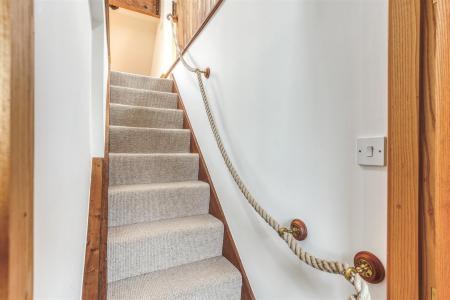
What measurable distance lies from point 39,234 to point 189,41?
214cm

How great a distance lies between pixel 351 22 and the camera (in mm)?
728

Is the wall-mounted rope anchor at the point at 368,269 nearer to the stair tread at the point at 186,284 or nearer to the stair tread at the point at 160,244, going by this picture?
the stair tread at the point at 186,284

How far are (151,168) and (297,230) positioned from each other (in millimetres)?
1202

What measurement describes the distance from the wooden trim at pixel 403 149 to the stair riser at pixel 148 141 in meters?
1.69

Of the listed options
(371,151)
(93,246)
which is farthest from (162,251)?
(371,151)

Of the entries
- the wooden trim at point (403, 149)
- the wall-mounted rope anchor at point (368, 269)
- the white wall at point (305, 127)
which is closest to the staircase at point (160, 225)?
the white wall at point (305, 127)

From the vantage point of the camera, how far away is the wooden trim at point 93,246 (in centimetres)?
91

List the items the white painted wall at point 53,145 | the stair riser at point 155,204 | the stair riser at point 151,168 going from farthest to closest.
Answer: the stair riser at point 151,168 < the stair riser at point 155,204 < the white painted wall at point 53,145

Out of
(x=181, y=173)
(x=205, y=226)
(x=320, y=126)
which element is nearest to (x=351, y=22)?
(x=320, y=126)

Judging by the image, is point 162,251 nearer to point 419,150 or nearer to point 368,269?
point 368,269

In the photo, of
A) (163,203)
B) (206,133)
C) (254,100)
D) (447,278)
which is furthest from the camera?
(206,133)

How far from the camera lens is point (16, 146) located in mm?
223

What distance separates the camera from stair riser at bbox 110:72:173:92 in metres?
2.51

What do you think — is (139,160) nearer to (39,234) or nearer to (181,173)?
(181,173)
